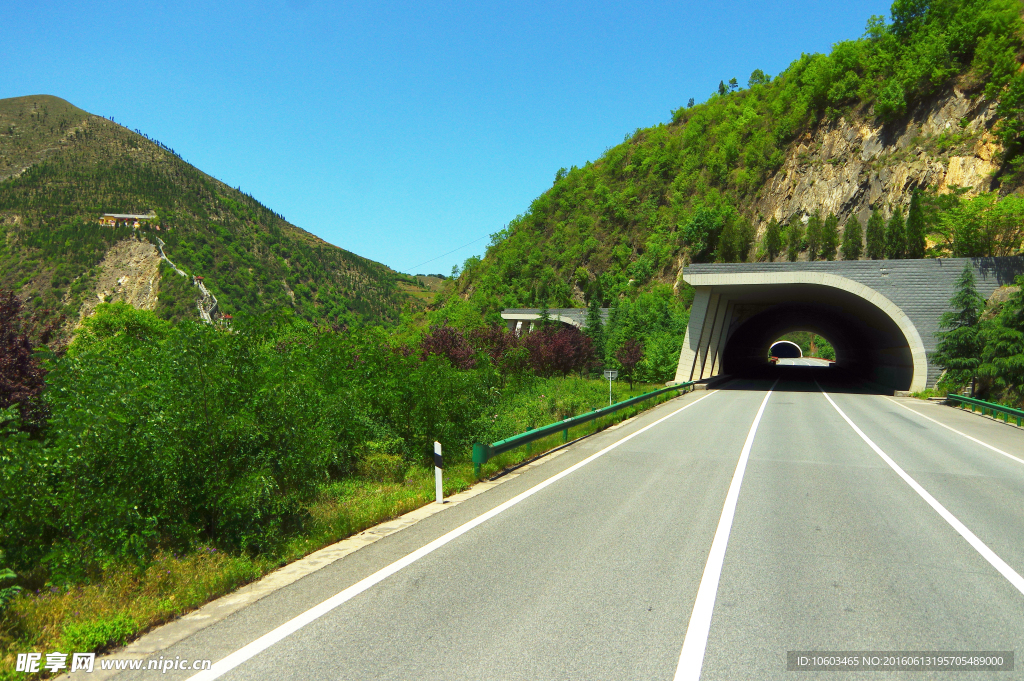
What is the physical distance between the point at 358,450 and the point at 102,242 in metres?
150

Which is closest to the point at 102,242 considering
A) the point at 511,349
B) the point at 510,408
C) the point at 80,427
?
the point at 511,349

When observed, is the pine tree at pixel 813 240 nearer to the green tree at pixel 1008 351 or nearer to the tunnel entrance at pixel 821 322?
the tunnel entrance at pixel 821 322

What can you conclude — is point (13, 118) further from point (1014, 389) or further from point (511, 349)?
point (1014, 389)

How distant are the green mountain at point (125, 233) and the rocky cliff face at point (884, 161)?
67206 mm

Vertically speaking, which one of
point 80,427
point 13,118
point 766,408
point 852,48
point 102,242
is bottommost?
point 766,408

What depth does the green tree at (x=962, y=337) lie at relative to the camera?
92.6 feet

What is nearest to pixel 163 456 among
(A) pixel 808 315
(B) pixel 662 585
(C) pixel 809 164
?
(B) pixel 662 585

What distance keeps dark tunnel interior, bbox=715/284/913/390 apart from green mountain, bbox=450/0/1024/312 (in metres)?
6.35

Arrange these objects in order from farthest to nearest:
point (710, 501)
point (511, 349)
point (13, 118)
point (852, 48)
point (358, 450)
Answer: point (13, 118) < point (852, 48) < point (511, 349) < point (358, 450) < point (710, 501)

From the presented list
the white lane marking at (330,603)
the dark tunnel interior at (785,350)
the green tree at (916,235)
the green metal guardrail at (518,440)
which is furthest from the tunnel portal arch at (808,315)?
the dark tunnel interior at (785,350)

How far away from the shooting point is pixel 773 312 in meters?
53.8

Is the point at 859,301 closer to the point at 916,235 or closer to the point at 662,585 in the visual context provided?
the point at 916,235

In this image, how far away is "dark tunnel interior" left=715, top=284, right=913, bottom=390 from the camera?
36844 millimetres

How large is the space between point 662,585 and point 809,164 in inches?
2784
